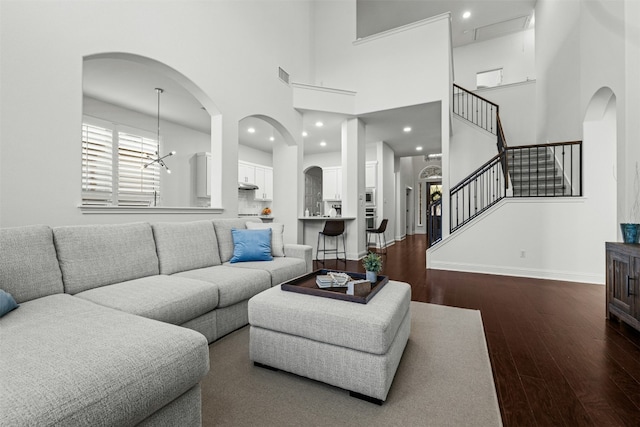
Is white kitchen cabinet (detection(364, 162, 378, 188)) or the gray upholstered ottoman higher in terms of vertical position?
white kitchen cabinet (detection(364, 162, 378, 188))

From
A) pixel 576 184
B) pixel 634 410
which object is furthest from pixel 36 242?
pixel 576 184

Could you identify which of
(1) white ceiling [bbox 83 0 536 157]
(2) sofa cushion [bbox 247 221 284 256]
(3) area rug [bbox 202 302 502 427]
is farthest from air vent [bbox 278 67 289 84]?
(3) area rug [bbox 202 302 502 427]

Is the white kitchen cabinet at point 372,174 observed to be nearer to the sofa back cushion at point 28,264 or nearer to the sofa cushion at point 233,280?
the sofa cushion at point 233,280

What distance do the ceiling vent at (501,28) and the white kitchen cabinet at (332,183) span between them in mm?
5880

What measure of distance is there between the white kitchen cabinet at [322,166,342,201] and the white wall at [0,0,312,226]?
16.0ft

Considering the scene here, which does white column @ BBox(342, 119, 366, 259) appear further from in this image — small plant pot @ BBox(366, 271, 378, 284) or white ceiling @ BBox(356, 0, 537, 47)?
white ceiling @ BBox(356, 0, 537, 47)

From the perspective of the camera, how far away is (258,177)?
8.29 metres

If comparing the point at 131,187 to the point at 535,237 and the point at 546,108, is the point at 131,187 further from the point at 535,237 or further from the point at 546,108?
the point at 546,108

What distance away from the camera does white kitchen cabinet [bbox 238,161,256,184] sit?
25.0 feet

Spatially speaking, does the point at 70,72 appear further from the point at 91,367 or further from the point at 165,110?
the point at 165,110

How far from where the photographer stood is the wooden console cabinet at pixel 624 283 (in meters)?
2.36

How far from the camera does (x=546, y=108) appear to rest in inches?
263

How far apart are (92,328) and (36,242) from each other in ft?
3.71

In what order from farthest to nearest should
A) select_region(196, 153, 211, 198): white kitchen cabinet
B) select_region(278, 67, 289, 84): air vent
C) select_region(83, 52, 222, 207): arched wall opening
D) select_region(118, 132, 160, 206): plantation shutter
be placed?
select_region(196, 153, 211, 198): white kitchen cabinet < select_region(118, 132, 160, 206): plantation shutter < select_region(278, 67, 289, 84): air vent < select_region(83, 52, 222, 207): arched wall opening
